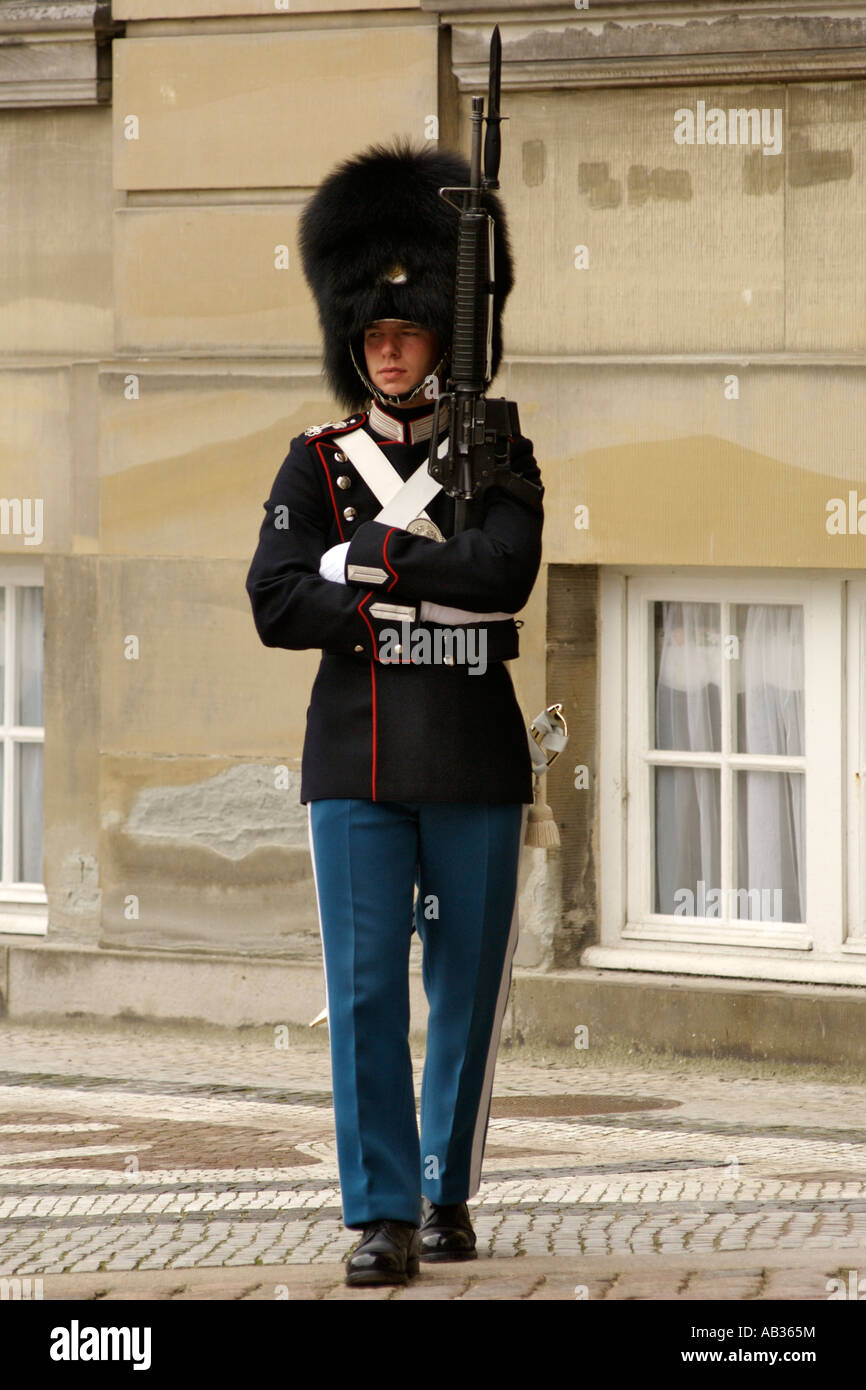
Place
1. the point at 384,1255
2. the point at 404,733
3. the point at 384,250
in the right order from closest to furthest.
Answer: the point at 384,1255, the point at 404,733, the point at 384,250

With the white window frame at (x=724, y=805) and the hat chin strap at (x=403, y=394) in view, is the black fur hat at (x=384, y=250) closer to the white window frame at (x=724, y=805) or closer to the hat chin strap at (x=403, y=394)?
the hat chin strap at (x=403, y=394)

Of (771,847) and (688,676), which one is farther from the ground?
(688,676)

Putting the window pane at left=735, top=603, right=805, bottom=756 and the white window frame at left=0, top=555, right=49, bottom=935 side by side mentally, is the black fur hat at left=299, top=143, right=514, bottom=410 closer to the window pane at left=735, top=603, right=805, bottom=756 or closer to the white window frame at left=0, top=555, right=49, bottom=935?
the window pane at left=735, top=603, right=805, bottom=756

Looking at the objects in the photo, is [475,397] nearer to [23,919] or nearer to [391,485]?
[391,485]

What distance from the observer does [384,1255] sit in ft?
13.6

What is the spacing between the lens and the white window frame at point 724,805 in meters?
7.15

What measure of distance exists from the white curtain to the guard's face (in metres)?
3.07

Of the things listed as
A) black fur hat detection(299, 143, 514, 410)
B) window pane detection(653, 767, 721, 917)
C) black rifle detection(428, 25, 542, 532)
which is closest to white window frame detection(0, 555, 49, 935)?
window pane detection(653, 767, 721, 917)

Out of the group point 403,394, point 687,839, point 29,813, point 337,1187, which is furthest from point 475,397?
point 29,813

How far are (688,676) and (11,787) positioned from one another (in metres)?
2.84

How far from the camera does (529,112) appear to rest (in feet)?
24.3
